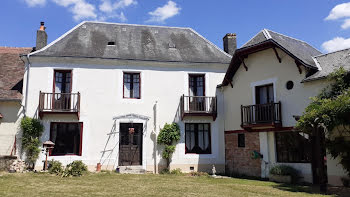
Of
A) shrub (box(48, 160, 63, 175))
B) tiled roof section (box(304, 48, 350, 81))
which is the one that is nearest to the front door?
tiled roof section (box(304, 48, 350, 81))

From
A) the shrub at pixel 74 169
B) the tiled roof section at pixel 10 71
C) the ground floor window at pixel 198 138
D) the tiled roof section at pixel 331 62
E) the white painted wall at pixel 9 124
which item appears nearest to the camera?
the tiled roof section at pixel 331 62

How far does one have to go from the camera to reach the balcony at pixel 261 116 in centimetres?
1292

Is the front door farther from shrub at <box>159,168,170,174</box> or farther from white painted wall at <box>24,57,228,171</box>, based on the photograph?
shrub at <box>159,168,170,174</box>

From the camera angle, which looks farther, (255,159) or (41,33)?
(41,33)

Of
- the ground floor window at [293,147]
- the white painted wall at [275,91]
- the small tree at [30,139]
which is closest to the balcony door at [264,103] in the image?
the white painted wall at [275,91]

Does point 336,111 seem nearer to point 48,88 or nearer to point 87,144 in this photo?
point 87,144

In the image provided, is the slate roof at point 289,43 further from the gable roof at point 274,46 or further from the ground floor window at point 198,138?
the ground floor window at point 198,138

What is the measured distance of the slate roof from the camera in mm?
13164

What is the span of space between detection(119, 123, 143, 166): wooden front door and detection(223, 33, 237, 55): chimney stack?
6733 millimetres

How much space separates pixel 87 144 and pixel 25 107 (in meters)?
3.30

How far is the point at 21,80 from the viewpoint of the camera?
15.4m

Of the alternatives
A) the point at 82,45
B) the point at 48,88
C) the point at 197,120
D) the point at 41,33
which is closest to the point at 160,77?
the point at 197,120

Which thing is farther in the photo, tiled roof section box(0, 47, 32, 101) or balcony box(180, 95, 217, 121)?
balcony box(180, 95, 217, 121)

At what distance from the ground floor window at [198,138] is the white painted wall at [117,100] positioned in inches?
11.5
